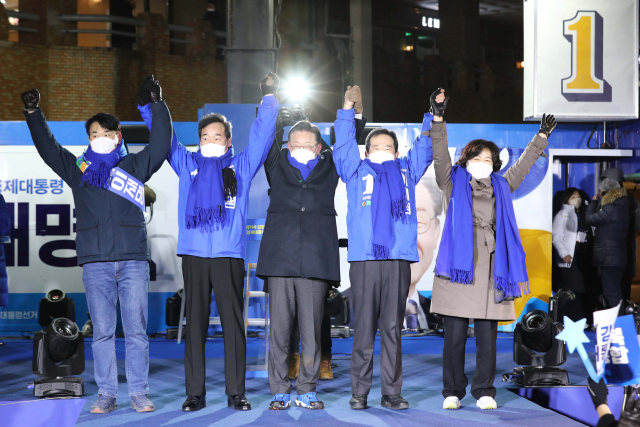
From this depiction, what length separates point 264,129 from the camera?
3.99 metres

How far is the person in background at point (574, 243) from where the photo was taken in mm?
7328

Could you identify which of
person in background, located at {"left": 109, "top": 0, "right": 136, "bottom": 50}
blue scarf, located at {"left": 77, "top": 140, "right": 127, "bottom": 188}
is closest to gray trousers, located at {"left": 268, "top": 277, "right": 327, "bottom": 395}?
blue scarf, located at {"left": 77, "top": 140, "right": 127, "bottom": 188}

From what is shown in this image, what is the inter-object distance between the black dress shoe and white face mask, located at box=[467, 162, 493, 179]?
2147 mm

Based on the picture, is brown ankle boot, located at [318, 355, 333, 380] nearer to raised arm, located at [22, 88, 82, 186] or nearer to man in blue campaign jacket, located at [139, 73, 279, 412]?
man in blue campaign jacket, located at [139, 73, 279, 412]

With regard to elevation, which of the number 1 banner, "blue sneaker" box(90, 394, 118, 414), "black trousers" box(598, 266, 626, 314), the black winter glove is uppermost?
the number 1 banner

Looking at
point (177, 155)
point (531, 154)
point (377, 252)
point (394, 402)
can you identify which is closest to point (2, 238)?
point (177, 155)

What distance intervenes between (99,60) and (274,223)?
37.4 ft

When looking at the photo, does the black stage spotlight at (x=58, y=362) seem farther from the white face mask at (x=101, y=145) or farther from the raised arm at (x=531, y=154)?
the raised arm at (x=531, y=154)

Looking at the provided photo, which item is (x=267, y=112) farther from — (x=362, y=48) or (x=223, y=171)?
(x=362, y=48)

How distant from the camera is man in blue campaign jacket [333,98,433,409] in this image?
3924mm

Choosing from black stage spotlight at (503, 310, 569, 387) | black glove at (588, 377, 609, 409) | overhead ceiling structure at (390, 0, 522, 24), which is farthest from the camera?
overhead ceiling structure at (390, 0, 522, 24)

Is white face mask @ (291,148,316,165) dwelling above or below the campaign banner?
above

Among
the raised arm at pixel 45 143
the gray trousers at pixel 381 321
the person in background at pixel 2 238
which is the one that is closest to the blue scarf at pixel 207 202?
the raised arm at pixel 45 143

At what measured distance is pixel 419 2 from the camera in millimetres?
21688
